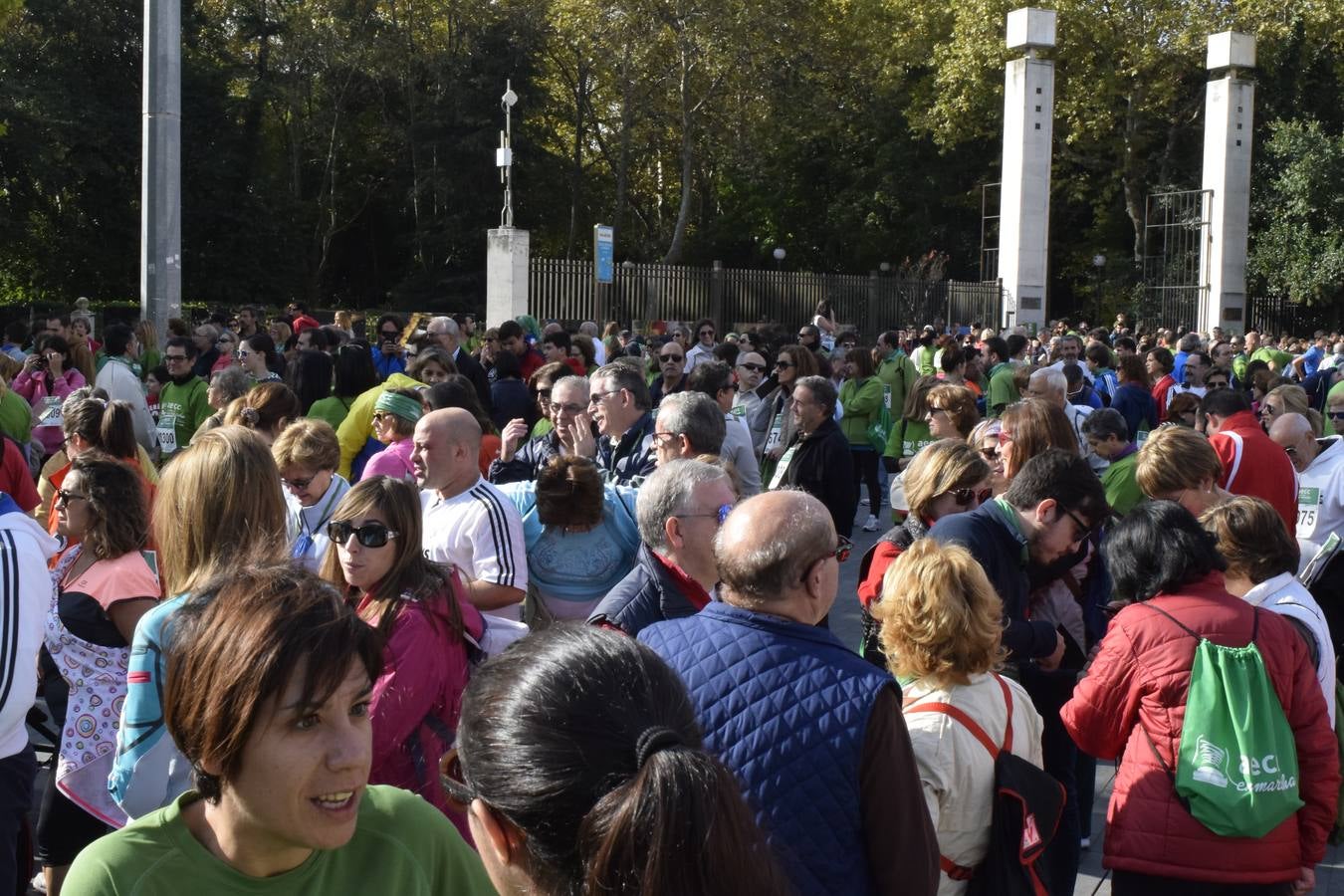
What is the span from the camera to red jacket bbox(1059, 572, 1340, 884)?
11.6 ft

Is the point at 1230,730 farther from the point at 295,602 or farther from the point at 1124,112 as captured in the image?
the point at 1124,112

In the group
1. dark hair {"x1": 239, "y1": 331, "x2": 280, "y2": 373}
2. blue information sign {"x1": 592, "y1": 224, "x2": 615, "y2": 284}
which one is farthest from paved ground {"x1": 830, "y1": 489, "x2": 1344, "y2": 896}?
blue information sign {"x1": 592, "y1": 224, "x2": 615, "y2": 284}

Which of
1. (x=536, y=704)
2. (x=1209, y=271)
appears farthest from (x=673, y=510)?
(x=1209, y=271)

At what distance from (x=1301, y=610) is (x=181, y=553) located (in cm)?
320

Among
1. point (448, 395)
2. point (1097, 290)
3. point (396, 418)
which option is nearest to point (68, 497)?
point (396, 418)

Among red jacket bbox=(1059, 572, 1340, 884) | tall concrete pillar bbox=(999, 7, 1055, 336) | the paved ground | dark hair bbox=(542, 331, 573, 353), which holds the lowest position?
the paved ground

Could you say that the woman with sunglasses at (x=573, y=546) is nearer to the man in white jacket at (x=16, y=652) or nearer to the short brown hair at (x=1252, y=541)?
the man in white jacket at (x=16, y=652)

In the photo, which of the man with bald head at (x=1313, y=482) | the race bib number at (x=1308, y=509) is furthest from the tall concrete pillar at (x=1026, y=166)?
the race bib number at (x=1308, y=509)

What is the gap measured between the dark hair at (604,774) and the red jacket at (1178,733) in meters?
2.16

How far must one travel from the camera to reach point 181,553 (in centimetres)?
362

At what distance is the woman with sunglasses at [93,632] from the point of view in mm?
3906

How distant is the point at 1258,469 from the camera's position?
691cm

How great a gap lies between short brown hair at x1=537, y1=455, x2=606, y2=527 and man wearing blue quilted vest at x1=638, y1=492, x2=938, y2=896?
2.16 m

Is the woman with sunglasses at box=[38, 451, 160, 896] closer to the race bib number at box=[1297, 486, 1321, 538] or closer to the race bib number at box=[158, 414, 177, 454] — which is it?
the race bib number at box=[158, 414, 177, 454]
